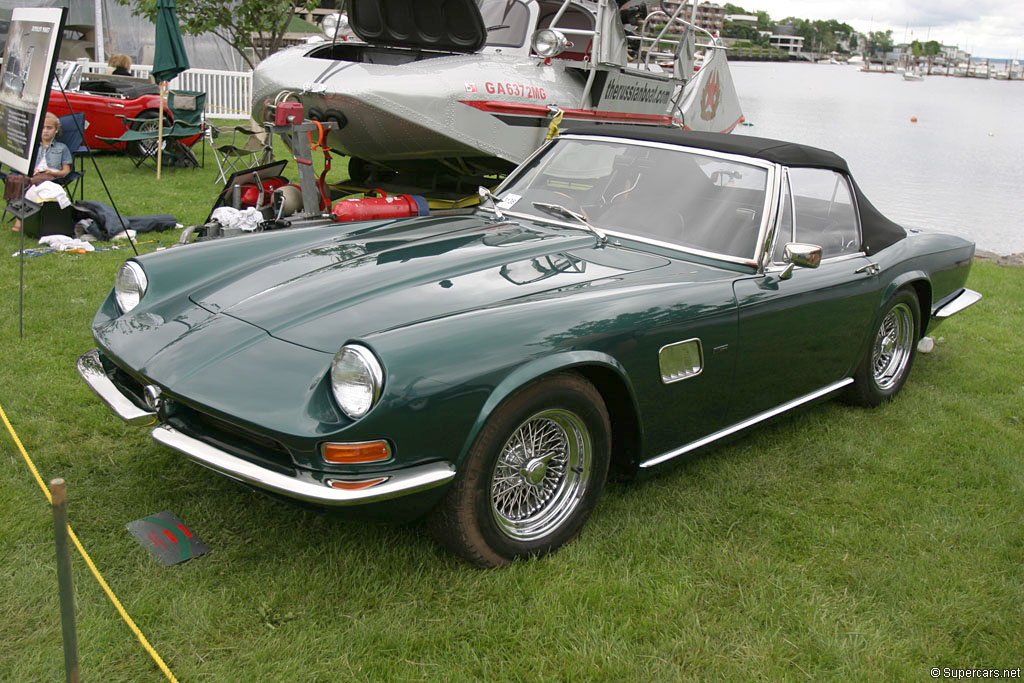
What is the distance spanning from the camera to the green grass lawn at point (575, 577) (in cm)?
254

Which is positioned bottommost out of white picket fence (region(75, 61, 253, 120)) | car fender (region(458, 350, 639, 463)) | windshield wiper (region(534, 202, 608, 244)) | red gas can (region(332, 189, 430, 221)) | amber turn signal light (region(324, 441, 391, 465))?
amber turn signal light (region(324, 441, 391, 465))

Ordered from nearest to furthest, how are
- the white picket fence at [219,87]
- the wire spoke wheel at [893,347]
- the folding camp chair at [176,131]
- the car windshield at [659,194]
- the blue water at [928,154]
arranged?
the car windshield at [659,194]
the wire spoke wheel at [893,347]
the folding camp chair at [176,131]
the blue water at [928,154]
the white picket fence at [219,87]

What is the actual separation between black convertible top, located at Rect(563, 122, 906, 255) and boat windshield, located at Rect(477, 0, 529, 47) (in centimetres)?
479

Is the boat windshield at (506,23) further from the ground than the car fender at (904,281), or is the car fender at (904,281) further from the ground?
the boat windshield at (506,23)

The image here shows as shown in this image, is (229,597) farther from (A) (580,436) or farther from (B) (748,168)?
(B) (748,168)

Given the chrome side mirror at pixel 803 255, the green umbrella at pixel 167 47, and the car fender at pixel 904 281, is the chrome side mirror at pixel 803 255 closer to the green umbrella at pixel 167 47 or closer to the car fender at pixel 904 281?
the car fender at pixel 904 281

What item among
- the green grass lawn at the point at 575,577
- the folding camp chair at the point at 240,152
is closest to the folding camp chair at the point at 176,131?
the folding camp chair at the point at 240,152

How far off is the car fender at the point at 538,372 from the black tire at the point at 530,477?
5 centimetres

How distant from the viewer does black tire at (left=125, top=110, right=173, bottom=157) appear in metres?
12.5

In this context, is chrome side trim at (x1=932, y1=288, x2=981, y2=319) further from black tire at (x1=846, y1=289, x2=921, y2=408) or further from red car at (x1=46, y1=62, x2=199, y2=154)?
red car at (x1=46, y1=62, x2=199, y2=154)

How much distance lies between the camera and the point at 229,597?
2732mm

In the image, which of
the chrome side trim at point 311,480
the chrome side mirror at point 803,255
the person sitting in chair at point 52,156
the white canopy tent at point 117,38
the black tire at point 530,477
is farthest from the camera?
the white canopy tent at point 117,38

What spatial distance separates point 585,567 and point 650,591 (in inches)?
9.6

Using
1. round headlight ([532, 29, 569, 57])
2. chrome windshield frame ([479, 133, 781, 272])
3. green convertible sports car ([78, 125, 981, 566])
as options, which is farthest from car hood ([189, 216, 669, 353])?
round headlight ([532, 29, 569, 57])
